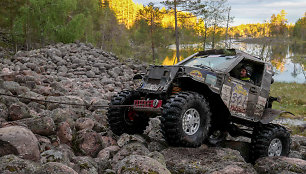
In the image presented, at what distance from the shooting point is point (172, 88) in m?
6.11

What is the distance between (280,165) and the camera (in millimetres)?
5414

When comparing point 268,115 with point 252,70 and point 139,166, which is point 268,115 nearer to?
point 252,70

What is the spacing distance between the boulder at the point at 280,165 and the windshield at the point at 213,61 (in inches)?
86.2

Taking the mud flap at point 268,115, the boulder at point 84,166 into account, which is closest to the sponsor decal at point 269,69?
the mud flap at point 268,115

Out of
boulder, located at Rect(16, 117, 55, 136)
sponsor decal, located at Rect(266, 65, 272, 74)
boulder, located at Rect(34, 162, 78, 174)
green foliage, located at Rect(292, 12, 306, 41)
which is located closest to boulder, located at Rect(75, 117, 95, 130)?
boulder, located at Rect(16, 117, 55, 136)

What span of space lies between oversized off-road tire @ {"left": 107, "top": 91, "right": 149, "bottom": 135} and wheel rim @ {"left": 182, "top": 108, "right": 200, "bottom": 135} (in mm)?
1603

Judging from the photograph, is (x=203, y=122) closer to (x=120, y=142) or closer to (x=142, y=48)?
(x=120, y=142)

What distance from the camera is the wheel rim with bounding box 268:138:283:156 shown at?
6789 mm

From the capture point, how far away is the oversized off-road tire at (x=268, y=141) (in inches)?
259

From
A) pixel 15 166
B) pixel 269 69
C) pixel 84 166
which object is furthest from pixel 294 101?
pixel 15 166

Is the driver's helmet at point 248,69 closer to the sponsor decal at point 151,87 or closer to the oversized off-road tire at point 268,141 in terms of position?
the oversized off-road tire at point 268,141

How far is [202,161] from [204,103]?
1176mm

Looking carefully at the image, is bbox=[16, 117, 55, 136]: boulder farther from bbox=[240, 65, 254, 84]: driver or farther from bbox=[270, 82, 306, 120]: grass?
bbox=[270, 82, 306, 120]: grass

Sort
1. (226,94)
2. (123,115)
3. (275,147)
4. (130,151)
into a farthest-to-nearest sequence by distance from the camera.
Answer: (275,147), (123,115), (226,94), (130,151)
